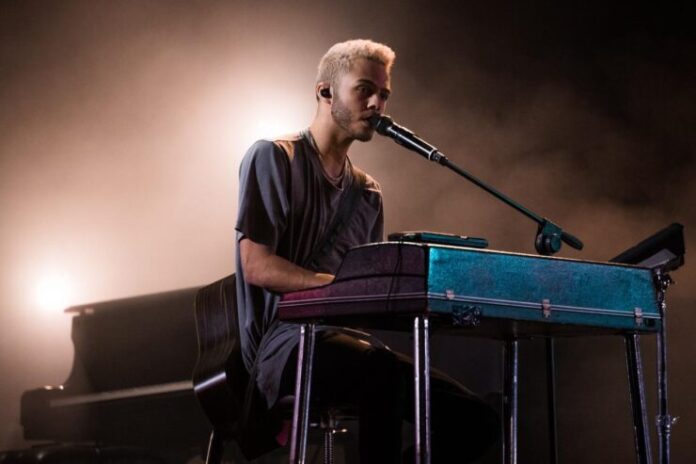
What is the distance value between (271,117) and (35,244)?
1.48 metres

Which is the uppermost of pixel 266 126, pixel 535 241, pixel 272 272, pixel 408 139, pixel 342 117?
pixel 266 126

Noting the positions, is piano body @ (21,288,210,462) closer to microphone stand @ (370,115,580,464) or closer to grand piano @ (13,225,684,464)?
grand piano @ (13,225,684,464)

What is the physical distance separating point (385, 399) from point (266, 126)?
3.32 meters

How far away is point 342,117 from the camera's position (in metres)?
2.74

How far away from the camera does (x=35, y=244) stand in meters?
5.04

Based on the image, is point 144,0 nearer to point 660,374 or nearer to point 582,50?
point 582,50

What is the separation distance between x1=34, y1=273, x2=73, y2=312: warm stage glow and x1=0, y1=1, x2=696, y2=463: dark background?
0.5 inches

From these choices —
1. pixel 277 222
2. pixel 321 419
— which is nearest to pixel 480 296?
pixel 277 222

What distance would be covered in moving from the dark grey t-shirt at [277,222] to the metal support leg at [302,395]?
0.82 feet

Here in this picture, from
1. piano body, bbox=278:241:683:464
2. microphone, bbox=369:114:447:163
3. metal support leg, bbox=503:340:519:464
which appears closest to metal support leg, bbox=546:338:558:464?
metal support leg, bbox=503:340:519:464

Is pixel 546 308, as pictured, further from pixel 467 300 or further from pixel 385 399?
pixel 385 399

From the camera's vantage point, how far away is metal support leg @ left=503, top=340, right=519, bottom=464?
2717 mm

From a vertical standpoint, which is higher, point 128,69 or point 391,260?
point 128,69

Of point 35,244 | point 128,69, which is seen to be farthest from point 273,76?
point 35,244
